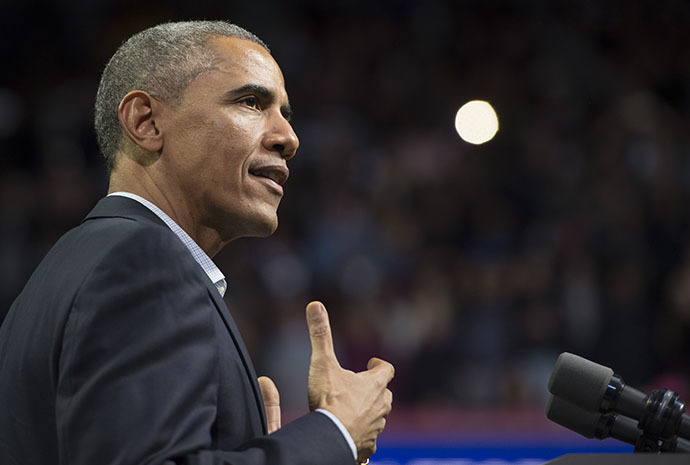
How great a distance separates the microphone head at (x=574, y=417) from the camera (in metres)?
1.44

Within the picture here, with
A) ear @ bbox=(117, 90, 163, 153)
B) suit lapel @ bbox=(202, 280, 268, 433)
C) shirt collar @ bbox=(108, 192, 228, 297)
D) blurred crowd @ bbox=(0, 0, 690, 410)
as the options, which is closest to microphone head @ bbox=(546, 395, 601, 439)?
suit lapel @ bbox=(202, 280, 268, 433)

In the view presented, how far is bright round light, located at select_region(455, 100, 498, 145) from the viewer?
6125 millimetres

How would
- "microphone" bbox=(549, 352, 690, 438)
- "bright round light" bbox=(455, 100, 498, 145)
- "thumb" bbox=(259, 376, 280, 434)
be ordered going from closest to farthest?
"microphone" bbox=(549, 352, 690, 438), "thumb" bbox=(259, 376, 280, 434), "bright round light" bbox=(455, 100, 498, 145)

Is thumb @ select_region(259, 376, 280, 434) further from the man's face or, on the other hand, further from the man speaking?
the man's face

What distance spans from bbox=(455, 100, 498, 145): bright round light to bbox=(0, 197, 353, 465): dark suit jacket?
483 cm

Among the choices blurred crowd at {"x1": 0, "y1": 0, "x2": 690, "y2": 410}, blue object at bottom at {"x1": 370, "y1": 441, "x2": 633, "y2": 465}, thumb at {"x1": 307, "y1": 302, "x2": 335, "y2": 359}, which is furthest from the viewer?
blurred crowd at {"x1": 0, "y1": 0, "x2": 690, "y2": 410}

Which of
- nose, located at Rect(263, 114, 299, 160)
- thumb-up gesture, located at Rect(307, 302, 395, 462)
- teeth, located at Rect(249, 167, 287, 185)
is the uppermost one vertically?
nose, located at Rect(263, 114, 299, 160)

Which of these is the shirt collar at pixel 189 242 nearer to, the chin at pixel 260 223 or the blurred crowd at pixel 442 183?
the chin at pixel 260 223

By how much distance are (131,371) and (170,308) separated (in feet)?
0.36

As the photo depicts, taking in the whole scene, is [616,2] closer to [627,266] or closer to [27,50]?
[627,266]

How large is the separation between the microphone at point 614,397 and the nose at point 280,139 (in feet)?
2.18

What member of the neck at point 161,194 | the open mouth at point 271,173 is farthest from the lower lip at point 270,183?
the neck at point 161,194

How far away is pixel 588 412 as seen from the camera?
1440mm

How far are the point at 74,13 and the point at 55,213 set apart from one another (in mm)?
2178
